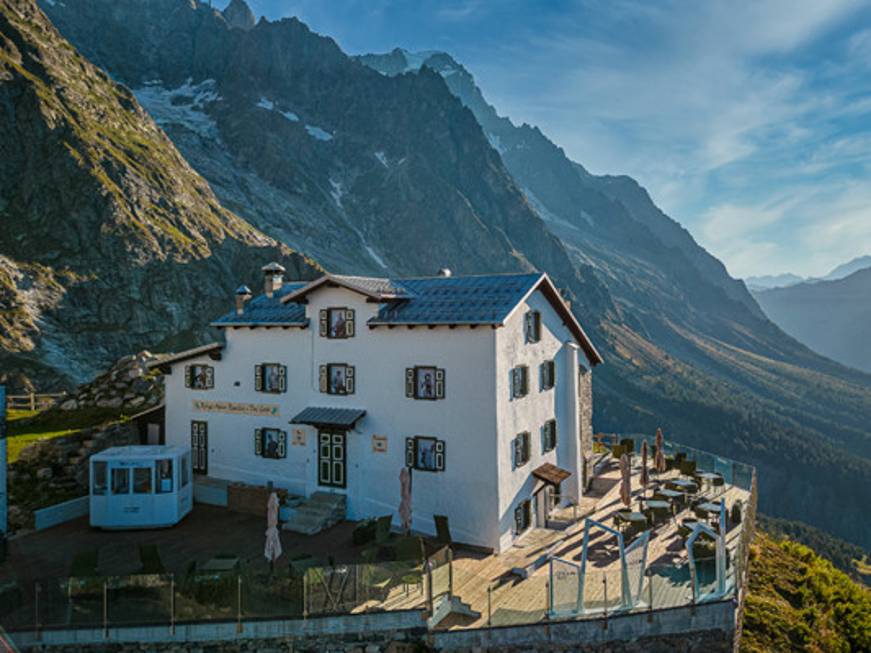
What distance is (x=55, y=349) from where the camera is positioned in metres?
68.1

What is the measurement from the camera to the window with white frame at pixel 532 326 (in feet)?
83.4

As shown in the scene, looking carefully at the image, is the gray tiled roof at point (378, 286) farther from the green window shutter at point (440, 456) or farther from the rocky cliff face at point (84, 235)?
the rocky cliff face at point (84, 235)

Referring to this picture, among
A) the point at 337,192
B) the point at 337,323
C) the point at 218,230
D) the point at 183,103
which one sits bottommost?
the point at 337,323

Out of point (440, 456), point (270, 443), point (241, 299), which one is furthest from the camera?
point (241, 299)

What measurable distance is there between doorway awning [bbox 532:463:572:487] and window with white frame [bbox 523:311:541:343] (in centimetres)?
568

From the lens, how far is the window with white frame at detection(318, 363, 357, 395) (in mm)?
25609

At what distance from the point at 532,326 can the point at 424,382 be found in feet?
18.9

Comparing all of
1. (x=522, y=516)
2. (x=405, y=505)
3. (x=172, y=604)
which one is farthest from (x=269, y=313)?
(x=522, y=516)

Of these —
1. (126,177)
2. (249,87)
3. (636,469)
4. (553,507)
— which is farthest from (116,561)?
(249,87)

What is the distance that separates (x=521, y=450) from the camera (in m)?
24.2

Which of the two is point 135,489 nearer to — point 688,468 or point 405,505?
point 405,505

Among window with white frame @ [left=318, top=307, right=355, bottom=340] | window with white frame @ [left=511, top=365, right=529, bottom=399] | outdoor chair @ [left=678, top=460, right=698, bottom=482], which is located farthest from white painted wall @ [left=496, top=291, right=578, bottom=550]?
outdoor chair @ [left=678, top=460, right=698, bottom=482]

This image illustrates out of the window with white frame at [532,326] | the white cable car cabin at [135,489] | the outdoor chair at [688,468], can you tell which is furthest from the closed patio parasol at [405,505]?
the outdoor chair at [688,468]

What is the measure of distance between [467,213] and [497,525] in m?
183
